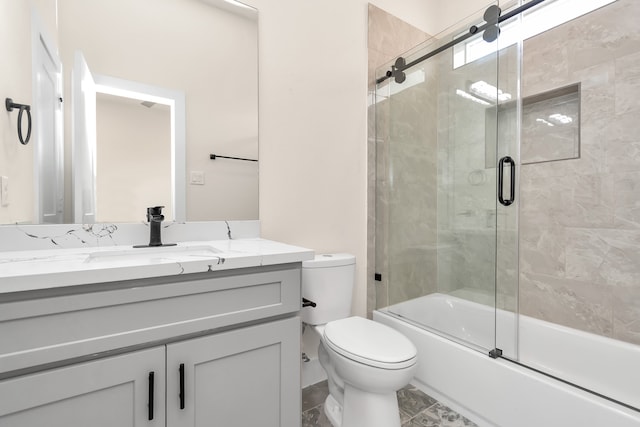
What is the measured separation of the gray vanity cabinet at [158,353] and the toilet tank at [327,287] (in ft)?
1.65

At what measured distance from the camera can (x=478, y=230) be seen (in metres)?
1.75

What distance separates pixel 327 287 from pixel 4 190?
132 cm

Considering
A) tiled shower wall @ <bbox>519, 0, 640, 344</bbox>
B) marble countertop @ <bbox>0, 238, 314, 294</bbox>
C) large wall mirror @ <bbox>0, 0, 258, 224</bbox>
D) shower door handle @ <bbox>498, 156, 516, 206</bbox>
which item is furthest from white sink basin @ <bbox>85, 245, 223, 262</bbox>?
tiled shower wall @ <bbox>519, 0, 640, 344</bbox>

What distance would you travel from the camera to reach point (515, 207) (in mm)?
1566

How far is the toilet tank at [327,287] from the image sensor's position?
156 centimetres

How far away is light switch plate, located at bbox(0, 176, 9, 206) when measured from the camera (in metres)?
1.02

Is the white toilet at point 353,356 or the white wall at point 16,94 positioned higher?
the white wall at point 16,94

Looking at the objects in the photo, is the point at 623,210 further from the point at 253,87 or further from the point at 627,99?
the point at 253,87

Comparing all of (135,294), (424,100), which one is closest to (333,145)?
(424,100)

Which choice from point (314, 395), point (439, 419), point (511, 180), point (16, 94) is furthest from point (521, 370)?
point (16, 94)

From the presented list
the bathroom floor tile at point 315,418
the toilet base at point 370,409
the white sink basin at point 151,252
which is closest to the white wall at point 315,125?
the white sink basin at point 151,252

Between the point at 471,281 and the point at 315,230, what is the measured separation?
3.15 ft

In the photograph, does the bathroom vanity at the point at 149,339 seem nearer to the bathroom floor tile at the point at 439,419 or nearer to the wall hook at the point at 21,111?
the wall hook at the point at 21,111

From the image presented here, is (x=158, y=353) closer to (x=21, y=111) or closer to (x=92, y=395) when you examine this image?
(x=92, y=395)
